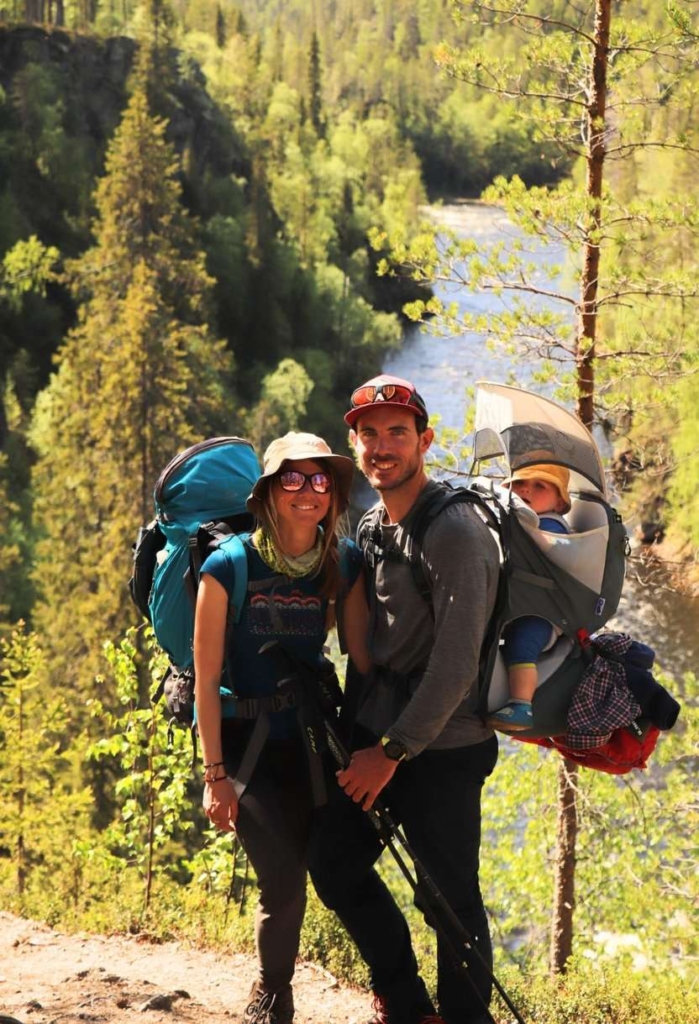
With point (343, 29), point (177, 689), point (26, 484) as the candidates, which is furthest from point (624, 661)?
point (343, 29)

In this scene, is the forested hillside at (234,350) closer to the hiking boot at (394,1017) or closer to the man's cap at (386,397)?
the hiking boot at (394,1017)

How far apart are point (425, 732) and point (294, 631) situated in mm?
552

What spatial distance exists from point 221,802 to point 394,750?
1.94ft

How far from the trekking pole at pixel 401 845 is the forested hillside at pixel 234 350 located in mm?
1570

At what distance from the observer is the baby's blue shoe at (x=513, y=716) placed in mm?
3496

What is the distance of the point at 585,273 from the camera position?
30.1ft

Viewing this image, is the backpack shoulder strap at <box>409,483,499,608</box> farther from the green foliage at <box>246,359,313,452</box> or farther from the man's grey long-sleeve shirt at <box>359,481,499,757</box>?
the green foliage at <box>246,359,313,452</box>

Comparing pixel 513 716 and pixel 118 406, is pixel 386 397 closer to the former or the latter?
pixel 513 716

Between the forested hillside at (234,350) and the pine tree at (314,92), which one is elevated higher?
the pine tree at (314,92)

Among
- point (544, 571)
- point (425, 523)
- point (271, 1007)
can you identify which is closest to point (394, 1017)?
point (271, 1007)

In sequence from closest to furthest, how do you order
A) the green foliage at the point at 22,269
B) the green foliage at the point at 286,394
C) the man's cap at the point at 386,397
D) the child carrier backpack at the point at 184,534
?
the man's cap at the point at 386,397, the child carrier backpack at the point at 184,534, the green foliage at the point at 286,394, the green foliage at the point at 22,269

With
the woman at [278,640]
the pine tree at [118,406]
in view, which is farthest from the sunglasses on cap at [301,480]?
the pine tree at [118,406]

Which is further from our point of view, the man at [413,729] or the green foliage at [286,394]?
the green foliage at [286,394]

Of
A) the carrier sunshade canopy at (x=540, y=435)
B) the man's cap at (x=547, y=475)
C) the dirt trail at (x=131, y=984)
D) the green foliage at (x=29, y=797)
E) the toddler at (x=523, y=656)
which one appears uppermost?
the carrier sunshade canopy at (x=540, y=435)
